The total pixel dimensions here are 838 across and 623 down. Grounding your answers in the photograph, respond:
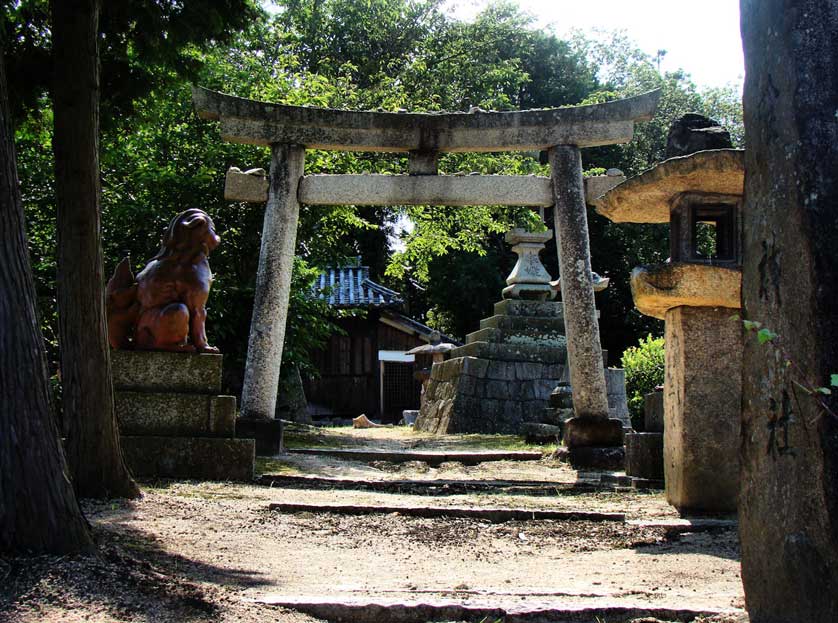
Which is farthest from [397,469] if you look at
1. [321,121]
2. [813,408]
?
[813,408]

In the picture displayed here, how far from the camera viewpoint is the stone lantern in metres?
6.15

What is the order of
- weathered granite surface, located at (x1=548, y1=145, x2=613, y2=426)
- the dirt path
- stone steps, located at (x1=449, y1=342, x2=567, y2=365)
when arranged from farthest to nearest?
stone steps, located at (x1=449, y1=342, x2=567, y2=365), weathered granite surface, located at (x1=548, y1=145, x2=613, y2=426), the dirt path

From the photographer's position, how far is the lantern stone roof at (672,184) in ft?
19.6

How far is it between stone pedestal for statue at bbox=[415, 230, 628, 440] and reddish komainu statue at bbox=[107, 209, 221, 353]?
7.87m

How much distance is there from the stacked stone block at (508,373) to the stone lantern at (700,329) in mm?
8026

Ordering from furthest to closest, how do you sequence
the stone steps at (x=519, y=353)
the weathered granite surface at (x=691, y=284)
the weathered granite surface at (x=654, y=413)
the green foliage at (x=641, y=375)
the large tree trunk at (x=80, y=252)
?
the green foliage at (x=641, y=375), the stone steps at (x=519, y=353), the weathered granite surface at (x=654, y=413), the weathered granite surface at (x=691, y=284), the large tree trunk at (x=80, y=252)

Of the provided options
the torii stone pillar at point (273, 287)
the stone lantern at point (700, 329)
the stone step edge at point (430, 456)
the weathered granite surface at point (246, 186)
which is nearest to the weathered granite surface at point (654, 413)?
the stone lantern at point (700, 329)

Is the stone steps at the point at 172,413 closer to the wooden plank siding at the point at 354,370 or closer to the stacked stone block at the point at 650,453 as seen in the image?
the stacked stone block at the point at 650,453

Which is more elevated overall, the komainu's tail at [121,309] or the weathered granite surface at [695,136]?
the weathered granite surface at [695,136]

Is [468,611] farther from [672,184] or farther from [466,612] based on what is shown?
[672,184]

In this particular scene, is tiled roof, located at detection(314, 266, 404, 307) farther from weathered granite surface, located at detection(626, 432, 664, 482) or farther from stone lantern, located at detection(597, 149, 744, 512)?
stone lantern, located at detection(597, 149, 744, 512)

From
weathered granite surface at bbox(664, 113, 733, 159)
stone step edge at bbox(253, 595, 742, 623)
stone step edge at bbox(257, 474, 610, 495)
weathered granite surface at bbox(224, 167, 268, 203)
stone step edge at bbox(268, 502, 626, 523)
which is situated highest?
weathered granite surface at bbox(224, 167, 268, 203)

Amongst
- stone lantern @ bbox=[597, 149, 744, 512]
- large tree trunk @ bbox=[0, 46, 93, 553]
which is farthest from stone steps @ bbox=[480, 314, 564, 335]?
large tree trunk @ bbox=[0, 46, 93, 553]

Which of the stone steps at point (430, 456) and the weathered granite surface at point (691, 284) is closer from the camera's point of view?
the weathered granite surface at point (691, 284)
